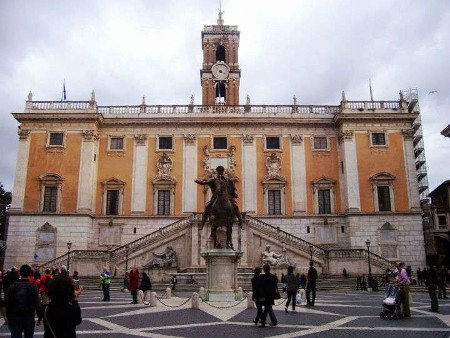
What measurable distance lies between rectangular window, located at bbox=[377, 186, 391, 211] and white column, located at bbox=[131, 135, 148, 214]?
18682mm

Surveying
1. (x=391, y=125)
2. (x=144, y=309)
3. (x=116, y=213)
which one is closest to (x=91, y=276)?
(x=116, y=213)

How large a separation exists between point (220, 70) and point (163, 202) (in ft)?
60.0

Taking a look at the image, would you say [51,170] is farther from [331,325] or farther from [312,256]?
[331,325]

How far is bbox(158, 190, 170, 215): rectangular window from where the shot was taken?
36.9 m

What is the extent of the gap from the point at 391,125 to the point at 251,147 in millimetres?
11663

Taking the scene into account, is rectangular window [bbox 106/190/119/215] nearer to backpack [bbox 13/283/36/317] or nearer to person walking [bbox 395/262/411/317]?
person walking [bbox 395/262/411/317]

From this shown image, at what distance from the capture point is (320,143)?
38688 mm

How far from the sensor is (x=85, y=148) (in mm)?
37125

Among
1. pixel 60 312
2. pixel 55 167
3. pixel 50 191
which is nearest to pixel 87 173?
pixel 55 167

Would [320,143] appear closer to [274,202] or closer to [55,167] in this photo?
[274,202]

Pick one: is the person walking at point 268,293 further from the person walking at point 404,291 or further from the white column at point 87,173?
the white column at point 87,173

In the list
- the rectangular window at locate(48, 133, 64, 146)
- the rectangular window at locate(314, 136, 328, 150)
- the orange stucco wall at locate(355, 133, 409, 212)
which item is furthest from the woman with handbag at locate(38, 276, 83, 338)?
the rectangular window at locate(314, 136, 328, 150)

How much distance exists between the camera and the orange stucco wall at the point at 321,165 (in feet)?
123

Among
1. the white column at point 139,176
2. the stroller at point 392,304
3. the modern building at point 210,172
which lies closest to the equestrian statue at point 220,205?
the stroller at point 392,304
